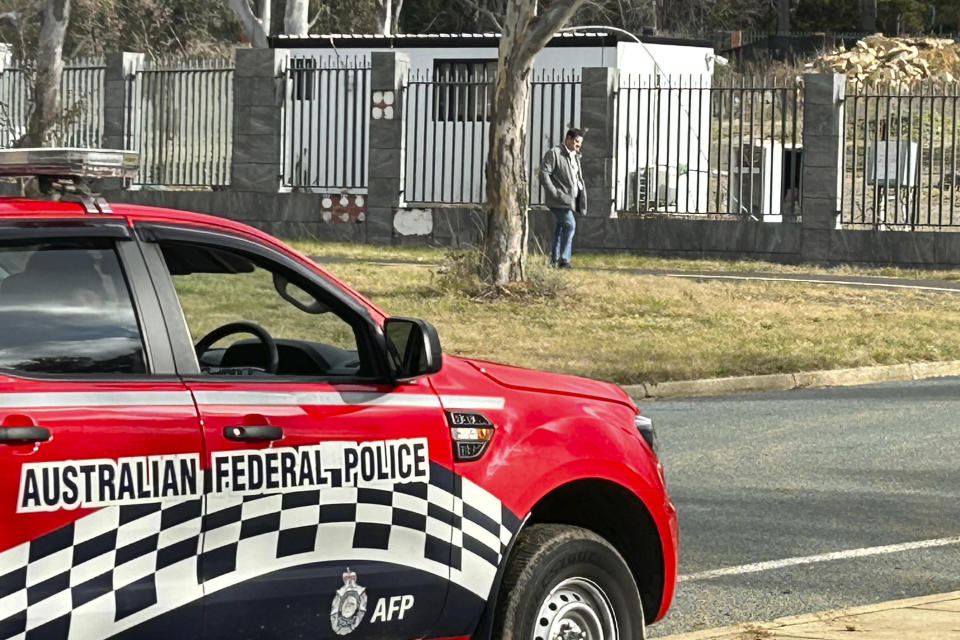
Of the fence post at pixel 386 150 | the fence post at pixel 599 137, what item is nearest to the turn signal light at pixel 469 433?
the fence post at pixel 599 137

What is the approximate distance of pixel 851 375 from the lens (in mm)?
15312

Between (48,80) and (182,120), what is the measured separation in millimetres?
3964

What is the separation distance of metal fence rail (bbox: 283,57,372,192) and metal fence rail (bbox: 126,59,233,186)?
3.81 feet

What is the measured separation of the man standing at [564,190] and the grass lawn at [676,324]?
76 cm

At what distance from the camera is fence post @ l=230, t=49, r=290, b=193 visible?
1179 inches

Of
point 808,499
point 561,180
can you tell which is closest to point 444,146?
point 561,180

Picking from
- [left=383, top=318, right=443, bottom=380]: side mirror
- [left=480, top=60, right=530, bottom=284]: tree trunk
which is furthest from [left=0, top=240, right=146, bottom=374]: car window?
[left=480, top=60, right=530, bottom=284]: tree trunk

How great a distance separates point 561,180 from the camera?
2372 cm

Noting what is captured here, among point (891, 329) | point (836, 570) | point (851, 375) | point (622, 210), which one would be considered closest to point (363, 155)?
point (622, 210)

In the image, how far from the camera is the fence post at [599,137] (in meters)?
27.8

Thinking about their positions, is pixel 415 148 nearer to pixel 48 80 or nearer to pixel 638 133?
pixel 638 133

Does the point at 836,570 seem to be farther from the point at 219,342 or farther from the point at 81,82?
the point at 81,82

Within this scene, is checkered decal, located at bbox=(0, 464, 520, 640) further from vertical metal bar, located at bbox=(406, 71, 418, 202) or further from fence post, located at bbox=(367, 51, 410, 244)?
vertical metal bar, located at bbox=(406, 71, 418, 202)

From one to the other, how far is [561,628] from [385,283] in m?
15.9
